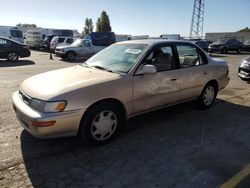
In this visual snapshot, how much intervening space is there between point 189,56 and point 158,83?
136 centimetres

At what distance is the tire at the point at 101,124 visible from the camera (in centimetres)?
398

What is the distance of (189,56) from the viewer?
5.78 meters

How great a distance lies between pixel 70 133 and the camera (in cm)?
389

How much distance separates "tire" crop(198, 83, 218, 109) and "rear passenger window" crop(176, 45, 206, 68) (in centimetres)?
63

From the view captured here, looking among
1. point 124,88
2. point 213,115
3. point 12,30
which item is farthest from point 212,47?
point 124,88

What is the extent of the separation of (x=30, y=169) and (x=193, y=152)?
236 cm

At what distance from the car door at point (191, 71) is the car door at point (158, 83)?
21cm

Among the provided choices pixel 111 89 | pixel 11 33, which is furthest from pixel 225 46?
pixel 111 89

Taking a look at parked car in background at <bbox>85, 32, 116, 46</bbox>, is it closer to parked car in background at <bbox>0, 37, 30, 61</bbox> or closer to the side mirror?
parked car in background at <bbox>0, 37, 30, 61</bbox>

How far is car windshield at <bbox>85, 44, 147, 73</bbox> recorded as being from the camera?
469cm

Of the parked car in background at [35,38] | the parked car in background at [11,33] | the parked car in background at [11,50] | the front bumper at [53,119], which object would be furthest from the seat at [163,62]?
the parked car in background at [11,33]

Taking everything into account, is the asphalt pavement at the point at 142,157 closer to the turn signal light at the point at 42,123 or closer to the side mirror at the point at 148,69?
the turn signal light at the point at 42,123

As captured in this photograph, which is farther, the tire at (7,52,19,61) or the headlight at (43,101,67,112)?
the tire at (7,52,19,61)

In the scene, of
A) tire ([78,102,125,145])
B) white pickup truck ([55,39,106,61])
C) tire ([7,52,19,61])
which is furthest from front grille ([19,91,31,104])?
white pickup truck ([55,39,106,61])
